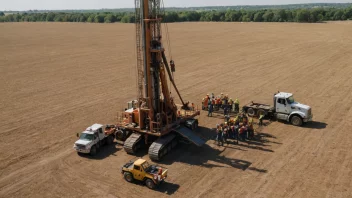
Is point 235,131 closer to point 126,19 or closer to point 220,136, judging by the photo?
point 220,136

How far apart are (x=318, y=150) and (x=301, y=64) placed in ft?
96.9

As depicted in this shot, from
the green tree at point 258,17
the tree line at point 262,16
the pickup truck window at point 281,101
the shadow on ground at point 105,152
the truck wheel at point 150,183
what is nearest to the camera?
the truck wheel at point 150,183

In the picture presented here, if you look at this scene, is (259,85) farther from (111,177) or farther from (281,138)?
(111,177)

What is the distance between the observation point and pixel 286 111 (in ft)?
87.1

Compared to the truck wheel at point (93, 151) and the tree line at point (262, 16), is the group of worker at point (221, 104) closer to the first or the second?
the truck wheel at point (93, 151)

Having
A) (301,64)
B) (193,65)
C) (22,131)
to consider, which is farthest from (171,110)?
(301,64)

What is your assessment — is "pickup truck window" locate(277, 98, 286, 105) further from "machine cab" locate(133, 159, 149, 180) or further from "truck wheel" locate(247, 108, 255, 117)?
"machine cab" locate(133, 159, 149, 180)

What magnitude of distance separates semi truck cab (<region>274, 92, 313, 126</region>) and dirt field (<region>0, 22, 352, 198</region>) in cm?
75

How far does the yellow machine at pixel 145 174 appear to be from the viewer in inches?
698

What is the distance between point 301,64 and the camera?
48.8 metres

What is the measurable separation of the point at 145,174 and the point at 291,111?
44.6 ft

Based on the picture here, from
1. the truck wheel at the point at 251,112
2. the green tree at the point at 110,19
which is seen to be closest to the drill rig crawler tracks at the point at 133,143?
the truck wheel at the point at 251,112

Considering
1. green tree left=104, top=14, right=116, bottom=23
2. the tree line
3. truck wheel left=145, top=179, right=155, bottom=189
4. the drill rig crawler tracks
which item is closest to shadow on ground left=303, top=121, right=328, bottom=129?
the drill rig crawler tracks

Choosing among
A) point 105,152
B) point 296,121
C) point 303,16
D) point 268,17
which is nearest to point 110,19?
point 268,17
